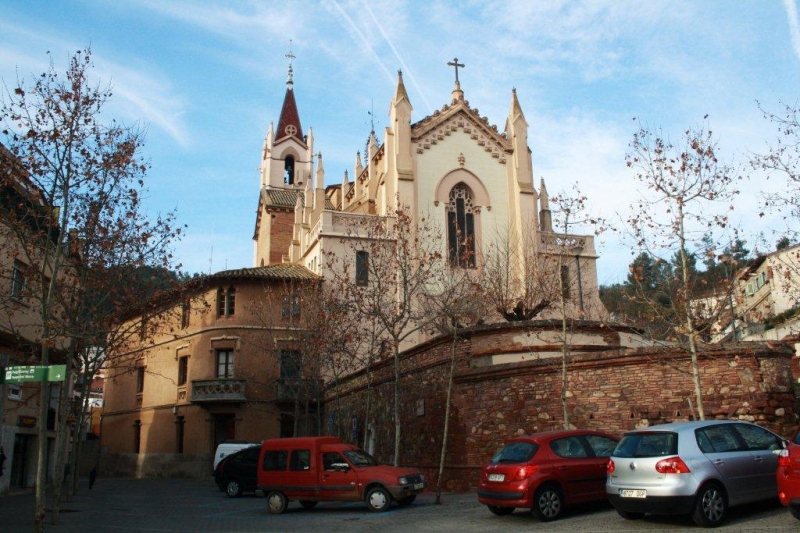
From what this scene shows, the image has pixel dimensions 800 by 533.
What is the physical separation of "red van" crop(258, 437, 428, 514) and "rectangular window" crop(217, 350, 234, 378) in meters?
21.0

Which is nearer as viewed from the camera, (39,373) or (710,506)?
(710,506)

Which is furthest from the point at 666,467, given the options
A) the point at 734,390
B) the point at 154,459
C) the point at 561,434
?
the point at 154,459

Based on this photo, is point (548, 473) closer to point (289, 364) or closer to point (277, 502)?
point (277, 502)

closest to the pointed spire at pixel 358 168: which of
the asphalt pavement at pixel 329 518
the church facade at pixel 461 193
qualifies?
the church facade at pixel 461 193

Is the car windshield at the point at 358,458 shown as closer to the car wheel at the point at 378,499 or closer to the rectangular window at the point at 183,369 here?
the car wheel at the point at 378,499

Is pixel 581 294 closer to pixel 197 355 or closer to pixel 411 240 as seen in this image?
pixel 411 240

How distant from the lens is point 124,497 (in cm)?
2470

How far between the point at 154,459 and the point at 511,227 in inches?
920

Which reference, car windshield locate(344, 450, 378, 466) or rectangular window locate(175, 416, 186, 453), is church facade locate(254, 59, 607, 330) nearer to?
rectangular window locate(175, 416, 186, 453)

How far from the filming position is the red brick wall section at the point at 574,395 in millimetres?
14359

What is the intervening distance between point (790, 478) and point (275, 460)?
1148 centimetres

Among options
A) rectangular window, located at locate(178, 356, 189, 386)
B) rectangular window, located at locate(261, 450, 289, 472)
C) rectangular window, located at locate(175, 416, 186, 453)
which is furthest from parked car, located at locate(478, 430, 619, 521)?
rectangular window, located at locate(178, 356, 189, 386)

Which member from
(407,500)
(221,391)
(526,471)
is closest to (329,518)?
(407,500)

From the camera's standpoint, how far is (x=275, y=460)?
17.3m
